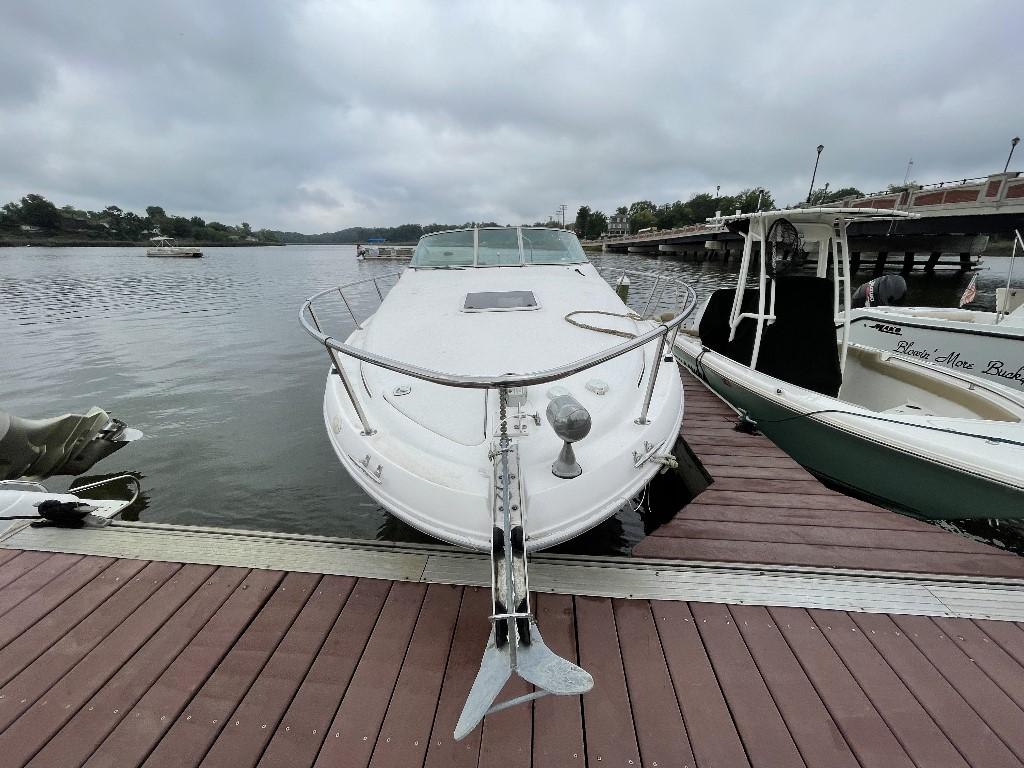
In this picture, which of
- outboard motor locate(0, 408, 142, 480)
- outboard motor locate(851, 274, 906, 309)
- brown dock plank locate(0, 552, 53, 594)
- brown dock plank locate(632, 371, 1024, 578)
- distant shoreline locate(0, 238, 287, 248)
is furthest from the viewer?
distant shoreline locate(0, 238, 287, 248)

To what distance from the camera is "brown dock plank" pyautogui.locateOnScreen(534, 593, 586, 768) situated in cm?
170

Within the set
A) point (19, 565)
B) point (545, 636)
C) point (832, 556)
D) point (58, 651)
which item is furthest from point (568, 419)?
point (19, 565)

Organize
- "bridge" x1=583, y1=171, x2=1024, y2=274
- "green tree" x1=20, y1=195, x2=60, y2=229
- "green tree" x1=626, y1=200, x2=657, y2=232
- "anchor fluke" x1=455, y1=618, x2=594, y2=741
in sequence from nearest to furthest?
"anchor fluke" x1=455, y1=618, x2=594, y2=741 < "bridge" x1=583, y1=171, x2=1024, y2=274 < "green tree" x1=20, y1=195, x2=60, y2=229 < "green tree" x1=626, y1=200, x2=657, y2=232

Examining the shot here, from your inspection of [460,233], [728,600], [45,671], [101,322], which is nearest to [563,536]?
[728,600]

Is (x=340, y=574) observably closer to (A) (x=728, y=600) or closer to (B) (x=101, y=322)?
(A) (x=728, y=600)

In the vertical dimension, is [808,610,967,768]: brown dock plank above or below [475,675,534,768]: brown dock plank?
above

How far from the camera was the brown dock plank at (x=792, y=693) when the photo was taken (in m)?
1.70

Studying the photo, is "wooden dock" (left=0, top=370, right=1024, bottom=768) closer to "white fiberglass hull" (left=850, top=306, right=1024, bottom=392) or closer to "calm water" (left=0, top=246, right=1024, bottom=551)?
"calm water" (left=0, top=246, right=1024, bottom=551)

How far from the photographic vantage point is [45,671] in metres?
2.03

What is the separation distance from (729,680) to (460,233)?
5.06m

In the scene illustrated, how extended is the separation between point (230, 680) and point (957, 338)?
970 centimetres

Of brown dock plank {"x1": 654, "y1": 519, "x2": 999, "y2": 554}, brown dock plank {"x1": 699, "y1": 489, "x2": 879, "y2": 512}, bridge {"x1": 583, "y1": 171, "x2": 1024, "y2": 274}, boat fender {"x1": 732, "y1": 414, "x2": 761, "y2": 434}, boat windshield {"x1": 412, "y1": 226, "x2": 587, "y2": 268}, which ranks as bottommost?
brown dock plank {"x1": 654, "y1": 519, "x2": 999, "y2": 554}

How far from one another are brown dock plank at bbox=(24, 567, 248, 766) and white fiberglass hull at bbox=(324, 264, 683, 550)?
41.0 inches

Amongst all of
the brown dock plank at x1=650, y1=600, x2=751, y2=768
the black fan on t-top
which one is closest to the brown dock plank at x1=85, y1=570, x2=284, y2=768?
the brown dock plank at x1=650, y1=600, x2=751, y2=768
